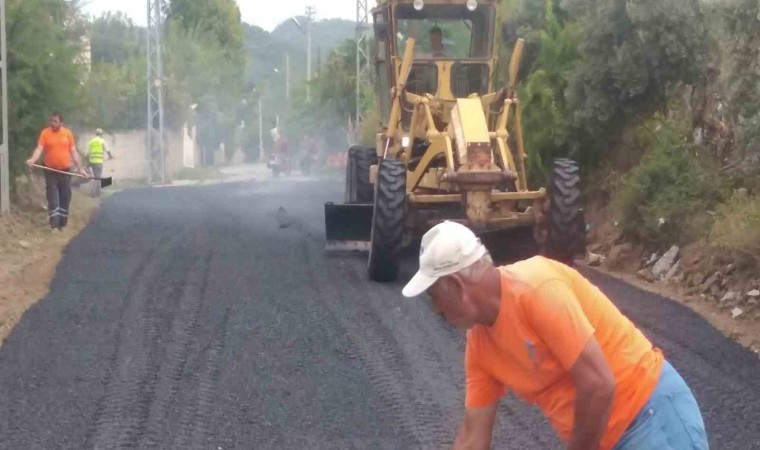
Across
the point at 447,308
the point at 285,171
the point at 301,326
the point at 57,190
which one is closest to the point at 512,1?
the point at 57,190

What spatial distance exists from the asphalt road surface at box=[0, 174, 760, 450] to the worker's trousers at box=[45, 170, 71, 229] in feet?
13.3

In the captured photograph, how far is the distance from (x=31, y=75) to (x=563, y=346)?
56.4ft

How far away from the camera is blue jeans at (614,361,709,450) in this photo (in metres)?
3.63

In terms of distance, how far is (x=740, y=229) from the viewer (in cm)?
1078

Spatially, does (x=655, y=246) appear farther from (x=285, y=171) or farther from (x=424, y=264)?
(x=285, y=171)

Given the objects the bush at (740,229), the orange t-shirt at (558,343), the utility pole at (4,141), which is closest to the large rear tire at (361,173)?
the utility pole at (4,141)

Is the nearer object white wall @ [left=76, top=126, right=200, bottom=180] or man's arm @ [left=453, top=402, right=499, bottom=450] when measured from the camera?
man's arm @ [left=453, top=402, right=499, bottom=450]

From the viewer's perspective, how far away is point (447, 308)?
3.62 metres

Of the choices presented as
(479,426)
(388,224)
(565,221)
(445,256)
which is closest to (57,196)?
(388,224)

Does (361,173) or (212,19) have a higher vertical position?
(212,19)

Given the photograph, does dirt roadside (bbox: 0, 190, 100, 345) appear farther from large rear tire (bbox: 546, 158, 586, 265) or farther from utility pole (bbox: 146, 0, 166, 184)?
utility pole (bbox: 146, 0, 166, 184)

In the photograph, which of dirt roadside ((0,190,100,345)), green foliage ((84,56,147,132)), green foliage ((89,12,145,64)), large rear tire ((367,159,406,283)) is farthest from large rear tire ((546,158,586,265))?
green foliage ((89,12,145,64))

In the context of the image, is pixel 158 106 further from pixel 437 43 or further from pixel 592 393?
pixel 592 393

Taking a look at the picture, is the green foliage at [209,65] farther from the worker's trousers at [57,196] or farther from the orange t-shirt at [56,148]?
the orange t-shirt at [56,148]
